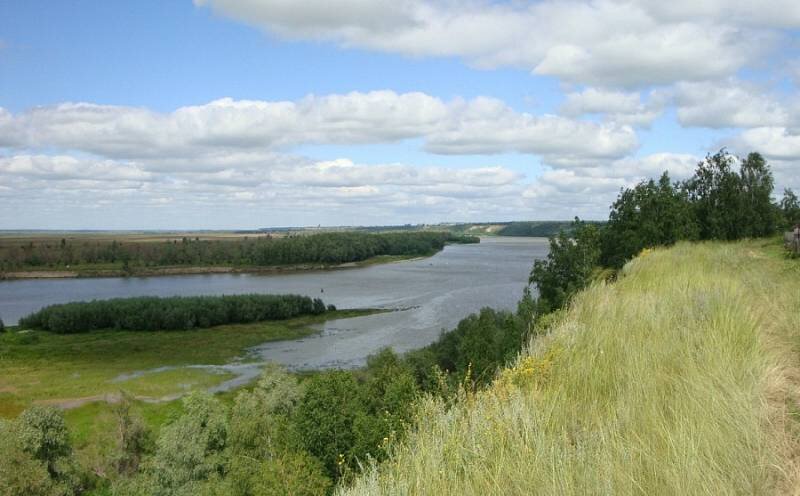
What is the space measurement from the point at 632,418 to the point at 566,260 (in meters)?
37.3

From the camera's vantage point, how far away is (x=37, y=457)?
25.8 m

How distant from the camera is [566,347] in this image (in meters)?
4.90

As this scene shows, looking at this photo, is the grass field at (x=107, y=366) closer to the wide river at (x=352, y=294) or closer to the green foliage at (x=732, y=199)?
the wide river at (x=352, y=294)

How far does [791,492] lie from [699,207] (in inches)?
1260

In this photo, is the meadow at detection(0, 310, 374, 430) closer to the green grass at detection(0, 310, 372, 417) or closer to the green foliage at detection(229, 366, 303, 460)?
the green grass at detection(0, 310, 372, 417)

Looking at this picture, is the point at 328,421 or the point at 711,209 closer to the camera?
the point at 328,421

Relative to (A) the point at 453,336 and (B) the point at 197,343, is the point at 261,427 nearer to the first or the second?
(A) the point at 453,336

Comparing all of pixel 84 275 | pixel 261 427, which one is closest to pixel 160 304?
pixel 261 427

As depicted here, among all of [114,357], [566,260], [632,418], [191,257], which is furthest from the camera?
[191,257]

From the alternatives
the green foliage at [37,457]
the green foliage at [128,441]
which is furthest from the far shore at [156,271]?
the green foliage at [37,457]

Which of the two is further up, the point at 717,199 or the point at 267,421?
the point at 717,199

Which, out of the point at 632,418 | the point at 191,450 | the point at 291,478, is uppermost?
the point at 632,418

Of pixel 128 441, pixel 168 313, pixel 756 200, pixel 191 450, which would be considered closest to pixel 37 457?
pixel 128 441

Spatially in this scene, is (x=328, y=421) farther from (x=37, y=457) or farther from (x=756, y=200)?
(x=756, y=200)
